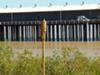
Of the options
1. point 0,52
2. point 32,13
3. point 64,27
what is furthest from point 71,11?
point 0,52

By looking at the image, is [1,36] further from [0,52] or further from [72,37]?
[0,52]

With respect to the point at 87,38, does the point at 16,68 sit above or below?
above

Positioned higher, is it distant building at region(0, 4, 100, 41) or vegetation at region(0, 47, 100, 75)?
vegetation at region(0, 47, 100, 75)

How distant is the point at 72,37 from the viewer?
57094mm

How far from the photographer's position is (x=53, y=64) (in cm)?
1094

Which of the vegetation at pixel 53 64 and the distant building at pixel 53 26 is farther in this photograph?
the distant building at pixel 53 26

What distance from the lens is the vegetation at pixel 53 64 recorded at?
1064cm

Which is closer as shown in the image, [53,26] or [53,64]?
[53,64]

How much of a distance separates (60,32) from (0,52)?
47.2 m

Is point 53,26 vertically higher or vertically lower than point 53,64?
lower

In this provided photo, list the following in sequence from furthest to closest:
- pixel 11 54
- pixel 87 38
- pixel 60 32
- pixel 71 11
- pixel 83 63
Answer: pixel 71 11, pixel 60 32, pixel 87 38, pixel 11 54, pixel 83 63

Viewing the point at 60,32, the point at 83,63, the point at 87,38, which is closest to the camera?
the point at 83,63

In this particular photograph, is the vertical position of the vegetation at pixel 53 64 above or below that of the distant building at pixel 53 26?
above

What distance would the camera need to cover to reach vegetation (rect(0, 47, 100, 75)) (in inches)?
419
